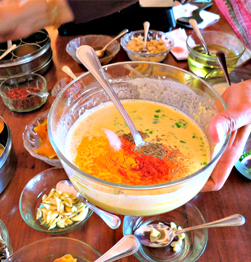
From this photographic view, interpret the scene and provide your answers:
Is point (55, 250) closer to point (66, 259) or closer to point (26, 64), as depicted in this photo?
point (66, 259)

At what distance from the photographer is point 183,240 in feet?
2.51

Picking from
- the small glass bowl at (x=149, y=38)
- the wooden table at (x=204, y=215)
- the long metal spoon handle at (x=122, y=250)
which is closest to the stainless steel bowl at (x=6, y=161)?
the wooden table at (x=204, y=215)

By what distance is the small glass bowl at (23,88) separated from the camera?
3.83ft

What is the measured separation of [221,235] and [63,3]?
1.14 m

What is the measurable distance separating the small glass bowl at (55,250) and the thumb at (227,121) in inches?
16.4

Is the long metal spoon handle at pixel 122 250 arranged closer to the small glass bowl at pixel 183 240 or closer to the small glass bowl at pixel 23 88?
the small glass bowl at pixel 183 240

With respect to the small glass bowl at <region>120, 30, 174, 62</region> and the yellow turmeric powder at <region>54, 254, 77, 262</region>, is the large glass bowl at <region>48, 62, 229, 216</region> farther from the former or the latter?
the small glass bowl at <region>120, 30, 174, 62</region>

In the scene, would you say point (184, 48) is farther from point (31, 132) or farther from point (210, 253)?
point (210, 253)

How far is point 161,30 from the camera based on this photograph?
1669mm

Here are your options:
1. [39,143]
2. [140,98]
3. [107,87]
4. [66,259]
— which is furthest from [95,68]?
[66,259]

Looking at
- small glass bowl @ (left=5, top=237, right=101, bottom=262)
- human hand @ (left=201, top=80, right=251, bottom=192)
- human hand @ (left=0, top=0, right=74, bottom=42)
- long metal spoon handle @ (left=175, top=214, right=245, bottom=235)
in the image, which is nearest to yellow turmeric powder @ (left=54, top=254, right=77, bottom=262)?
small glass bowl @ (left=5, top=237, right=101, bottom=262)

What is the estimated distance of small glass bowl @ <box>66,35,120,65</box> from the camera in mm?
1427

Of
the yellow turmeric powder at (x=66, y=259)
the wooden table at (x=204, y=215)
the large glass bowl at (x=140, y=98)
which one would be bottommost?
the wooden table at (x=204, y=215)

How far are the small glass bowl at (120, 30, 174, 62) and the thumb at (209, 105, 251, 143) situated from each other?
727mm
